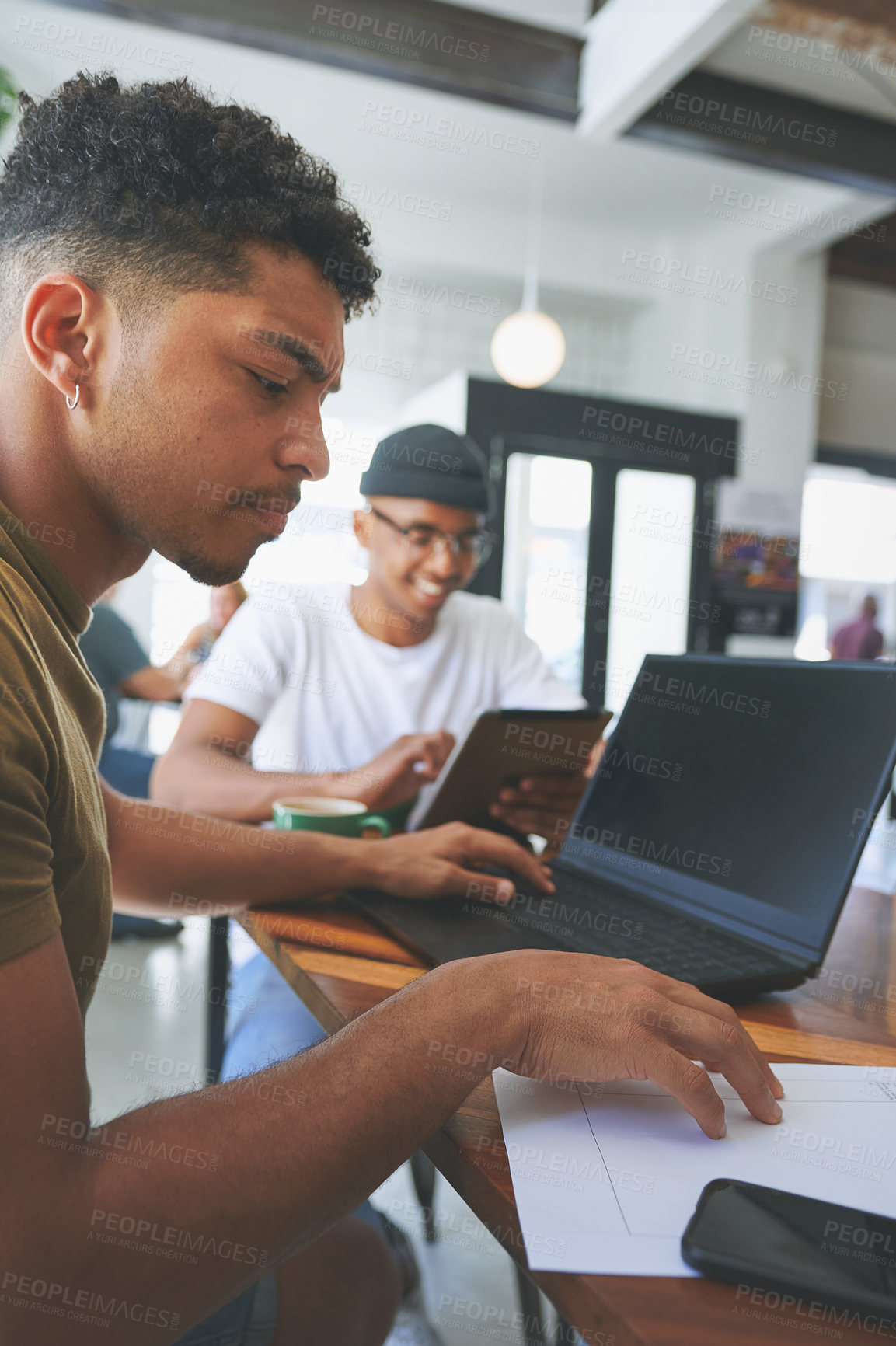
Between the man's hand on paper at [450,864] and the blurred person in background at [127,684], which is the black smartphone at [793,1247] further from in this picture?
the blurred person in background at [127,684]

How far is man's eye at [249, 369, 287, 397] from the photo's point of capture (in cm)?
74

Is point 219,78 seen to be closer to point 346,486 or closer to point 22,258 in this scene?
point 346,486

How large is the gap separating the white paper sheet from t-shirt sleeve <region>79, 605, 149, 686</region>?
2537mm

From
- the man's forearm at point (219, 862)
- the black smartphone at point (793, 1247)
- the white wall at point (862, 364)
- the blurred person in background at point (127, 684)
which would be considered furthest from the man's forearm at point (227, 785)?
the white wall at point (862, 364)

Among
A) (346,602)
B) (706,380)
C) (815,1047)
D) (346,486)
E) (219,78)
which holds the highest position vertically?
(219,78)

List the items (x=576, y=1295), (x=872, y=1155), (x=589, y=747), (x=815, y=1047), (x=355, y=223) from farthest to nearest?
1. (x=589, y=747)
2. (x=355, y=223)
3. (x=815, y=1047)
4. (x=872, y=1155)
5. (x=576, y=1295)

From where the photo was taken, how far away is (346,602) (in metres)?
1.90

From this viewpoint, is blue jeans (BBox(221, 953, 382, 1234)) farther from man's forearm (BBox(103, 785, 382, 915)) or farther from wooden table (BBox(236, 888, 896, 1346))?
wooden table (BBox(236, 888, 896, 1346))

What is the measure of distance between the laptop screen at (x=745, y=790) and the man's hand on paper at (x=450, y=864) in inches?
4.0

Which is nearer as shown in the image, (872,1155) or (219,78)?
(872,1155)

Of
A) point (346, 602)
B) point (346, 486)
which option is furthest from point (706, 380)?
point (346, 602)

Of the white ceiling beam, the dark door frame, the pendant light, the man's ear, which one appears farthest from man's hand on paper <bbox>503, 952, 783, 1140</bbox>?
the dark door frame

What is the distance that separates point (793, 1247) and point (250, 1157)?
0.26 meters

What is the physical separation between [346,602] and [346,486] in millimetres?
3965
